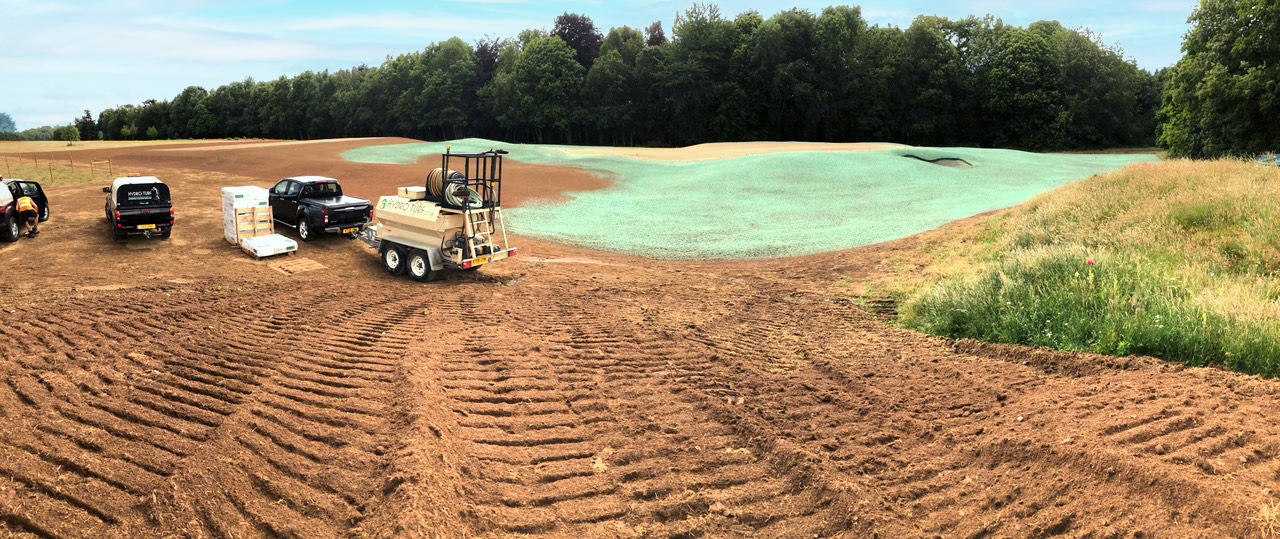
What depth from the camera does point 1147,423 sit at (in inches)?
279

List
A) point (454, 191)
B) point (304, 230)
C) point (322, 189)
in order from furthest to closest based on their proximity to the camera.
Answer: point (322, 189), point (304, 230), point (454, 191)

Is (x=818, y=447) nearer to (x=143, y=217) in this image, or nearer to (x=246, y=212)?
(x=246, y=212)

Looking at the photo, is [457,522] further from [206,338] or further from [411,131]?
[411,131]

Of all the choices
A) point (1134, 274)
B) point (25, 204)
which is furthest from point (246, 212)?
point (1134, 274)

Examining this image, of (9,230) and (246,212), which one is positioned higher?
(246,212)

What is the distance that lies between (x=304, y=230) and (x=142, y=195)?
416 centimetres

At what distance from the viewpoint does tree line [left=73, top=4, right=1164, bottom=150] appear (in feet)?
249

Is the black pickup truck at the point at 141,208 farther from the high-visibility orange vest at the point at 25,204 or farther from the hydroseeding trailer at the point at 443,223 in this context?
the hydroseeding trailer at the point at 443,223

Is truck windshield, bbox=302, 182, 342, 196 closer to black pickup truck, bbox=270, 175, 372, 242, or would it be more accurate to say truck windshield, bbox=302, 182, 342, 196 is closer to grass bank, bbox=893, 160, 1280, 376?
black pickup truck, bbox=270, 175, 372, 242

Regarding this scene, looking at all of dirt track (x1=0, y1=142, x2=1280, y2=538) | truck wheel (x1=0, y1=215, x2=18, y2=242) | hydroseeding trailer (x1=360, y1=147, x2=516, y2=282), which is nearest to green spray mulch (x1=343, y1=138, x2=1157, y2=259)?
hydroseeding trailer (x1=360, y1=147, x2=516, y2=282)

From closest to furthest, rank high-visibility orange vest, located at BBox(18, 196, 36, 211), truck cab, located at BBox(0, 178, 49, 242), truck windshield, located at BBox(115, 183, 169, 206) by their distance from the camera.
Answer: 1. truck cab, located at BBox(0, 178, 49, 242)
2. truck windshield, located at BBox(115, 183, 169, 206)
3. high-visibility orange vest, located at BBox(18, 196, 36, 211)

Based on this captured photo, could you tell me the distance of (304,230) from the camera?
20.7 meters

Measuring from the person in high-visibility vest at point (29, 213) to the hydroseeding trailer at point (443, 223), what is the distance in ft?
36.1

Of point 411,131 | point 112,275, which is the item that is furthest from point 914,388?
point 411,131
